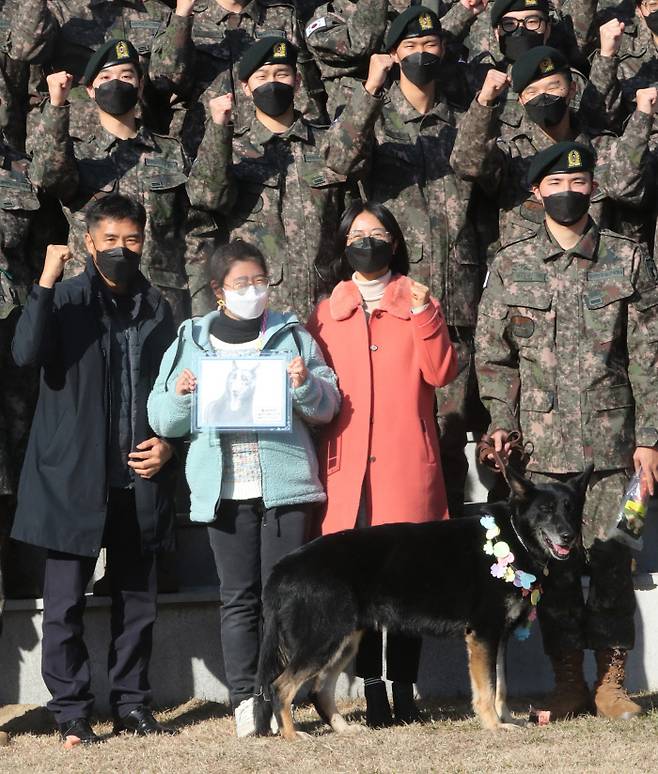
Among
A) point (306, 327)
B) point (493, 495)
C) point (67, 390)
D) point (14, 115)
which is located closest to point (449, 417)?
point (493, 495)

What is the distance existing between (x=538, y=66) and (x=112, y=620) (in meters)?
3.86

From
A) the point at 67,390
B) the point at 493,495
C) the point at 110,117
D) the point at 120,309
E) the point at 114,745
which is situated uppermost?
the point at 110,117

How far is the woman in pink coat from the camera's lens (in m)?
5.88

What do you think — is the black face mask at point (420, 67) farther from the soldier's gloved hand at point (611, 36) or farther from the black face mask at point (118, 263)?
the black face mask at point (118, 263)

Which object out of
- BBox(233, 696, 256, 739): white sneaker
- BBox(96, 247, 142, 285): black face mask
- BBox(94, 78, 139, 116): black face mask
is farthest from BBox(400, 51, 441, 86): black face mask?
BBox(233, 696, 256, 739): white sneaker

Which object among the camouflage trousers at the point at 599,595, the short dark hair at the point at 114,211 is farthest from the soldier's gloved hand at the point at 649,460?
the short dark hair at the point at 114,211

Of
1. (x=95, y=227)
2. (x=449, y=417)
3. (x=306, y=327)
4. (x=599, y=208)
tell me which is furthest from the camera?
(x=599, y=208)

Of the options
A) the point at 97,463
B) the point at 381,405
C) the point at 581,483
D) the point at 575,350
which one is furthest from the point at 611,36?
the point at 97,463

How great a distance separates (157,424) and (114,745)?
1399 millimetres

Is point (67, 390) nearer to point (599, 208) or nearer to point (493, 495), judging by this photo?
point (493, 495)

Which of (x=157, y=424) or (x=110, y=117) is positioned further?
(x=110, y=117)

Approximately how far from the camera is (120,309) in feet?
19.6

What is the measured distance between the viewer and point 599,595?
6.08m

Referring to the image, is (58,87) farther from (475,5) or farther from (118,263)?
(475,5)
